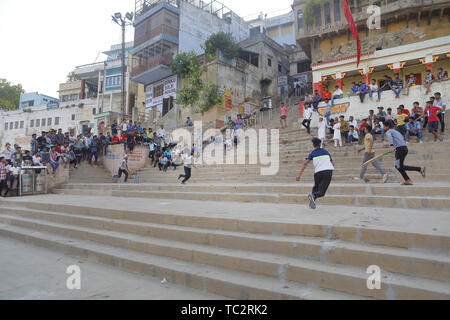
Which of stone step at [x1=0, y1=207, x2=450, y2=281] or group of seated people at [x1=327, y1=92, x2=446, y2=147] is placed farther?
group of seated people at [x1=327, y1=92, x2=446, y2=147]

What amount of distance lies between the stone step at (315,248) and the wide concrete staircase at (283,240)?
10mm

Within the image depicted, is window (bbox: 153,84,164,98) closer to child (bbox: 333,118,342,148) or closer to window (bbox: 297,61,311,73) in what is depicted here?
window (bbox: 297,61,311,73)

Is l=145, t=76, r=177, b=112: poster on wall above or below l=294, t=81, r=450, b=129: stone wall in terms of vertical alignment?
above

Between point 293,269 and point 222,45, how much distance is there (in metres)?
23.9

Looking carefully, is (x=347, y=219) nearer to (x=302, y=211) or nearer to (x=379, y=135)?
(x=302, y=211)

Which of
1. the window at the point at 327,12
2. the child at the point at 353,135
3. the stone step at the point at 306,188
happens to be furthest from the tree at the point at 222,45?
the stone step at the point at 306,188

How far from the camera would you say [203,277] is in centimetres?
331

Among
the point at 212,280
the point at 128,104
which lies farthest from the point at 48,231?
the point at 128,104

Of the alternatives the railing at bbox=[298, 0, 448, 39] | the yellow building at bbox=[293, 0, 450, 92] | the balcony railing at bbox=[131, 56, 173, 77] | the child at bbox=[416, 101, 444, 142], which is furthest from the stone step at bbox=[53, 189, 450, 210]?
the balcony railing at bbox=[131, 56, 173, 77]

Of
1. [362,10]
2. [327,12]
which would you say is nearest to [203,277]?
[362,10]

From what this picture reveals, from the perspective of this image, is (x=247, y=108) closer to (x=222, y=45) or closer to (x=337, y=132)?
(x=222, y=45)

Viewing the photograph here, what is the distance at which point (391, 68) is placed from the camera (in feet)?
58.7

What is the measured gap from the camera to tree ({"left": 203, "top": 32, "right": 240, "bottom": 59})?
79.0 feet

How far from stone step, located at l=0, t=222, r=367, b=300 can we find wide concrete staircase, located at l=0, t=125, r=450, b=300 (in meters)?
0.01
